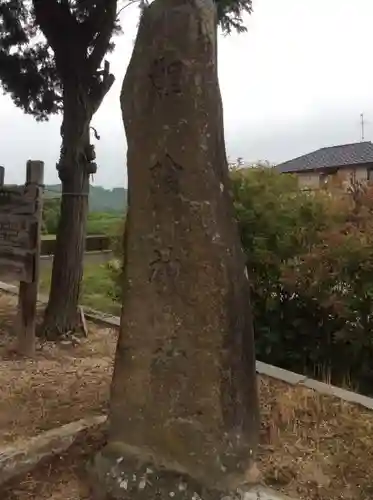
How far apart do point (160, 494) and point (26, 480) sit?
664 mm

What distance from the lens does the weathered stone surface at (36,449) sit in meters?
2.83

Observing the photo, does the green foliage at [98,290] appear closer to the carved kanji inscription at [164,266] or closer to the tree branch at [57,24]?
the tree branch at [57,24]

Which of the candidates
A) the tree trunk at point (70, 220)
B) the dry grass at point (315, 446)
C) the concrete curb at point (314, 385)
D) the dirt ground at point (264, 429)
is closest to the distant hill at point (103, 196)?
the tree trunk at point (70, 220)

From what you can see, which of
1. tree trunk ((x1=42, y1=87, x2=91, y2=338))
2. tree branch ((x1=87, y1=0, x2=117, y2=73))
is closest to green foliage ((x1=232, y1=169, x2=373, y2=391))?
tree trunk ((x1=42, y1=87, x2=91, y2=338))

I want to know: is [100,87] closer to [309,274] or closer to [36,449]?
[309,274]

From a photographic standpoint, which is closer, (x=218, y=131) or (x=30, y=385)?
(x=218, y=131)

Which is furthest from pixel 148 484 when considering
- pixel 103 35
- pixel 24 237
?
pixel 103 35

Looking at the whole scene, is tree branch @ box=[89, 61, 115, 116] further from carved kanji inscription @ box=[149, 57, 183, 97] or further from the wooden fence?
carved kanji inscription @ box=[149, 57, 183, 97]

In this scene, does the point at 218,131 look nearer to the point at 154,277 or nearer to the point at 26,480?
the point at 154,277

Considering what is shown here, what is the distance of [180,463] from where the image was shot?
265 cm

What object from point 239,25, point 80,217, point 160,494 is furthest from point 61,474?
point 239,25

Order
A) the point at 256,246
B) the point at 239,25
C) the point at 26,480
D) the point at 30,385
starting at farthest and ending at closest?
1. the point at 239,25
2. the point at 256,246
3. the point at 30,385
4. the point at 26,480

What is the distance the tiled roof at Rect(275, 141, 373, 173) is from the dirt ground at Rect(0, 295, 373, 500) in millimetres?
21255

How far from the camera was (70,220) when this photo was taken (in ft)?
18.6
